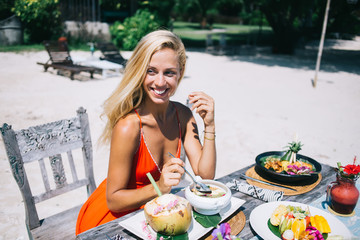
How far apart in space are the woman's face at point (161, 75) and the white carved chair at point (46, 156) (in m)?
0.69

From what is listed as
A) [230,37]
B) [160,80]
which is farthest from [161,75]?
[230,37]

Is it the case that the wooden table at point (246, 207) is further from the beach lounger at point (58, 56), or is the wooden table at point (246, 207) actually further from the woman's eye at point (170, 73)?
the beach lounger at point (58, 56)

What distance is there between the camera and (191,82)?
9.48 metres

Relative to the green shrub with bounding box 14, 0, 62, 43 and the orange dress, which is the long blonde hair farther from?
the green shrub with bounding box 14, 0, 62, 43

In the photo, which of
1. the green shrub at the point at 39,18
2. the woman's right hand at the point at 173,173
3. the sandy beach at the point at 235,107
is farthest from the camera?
the green shrub at the point at 39,18

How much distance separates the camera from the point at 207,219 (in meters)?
1.45

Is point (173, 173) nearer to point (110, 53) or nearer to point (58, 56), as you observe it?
point (58, 56)

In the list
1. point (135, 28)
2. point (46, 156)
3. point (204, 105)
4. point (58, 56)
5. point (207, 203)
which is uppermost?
point (135, 28)

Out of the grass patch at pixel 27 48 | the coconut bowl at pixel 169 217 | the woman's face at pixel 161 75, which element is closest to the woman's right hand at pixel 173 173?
the coconut bowl at pixel 169 217

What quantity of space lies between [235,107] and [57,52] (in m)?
7.14

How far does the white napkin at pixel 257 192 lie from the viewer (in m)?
1.66

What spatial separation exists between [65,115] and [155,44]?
503 cm

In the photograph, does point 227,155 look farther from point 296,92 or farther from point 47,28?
point 47,28

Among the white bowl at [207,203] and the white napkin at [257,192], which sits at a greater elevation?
the white bowl at [207,203]
